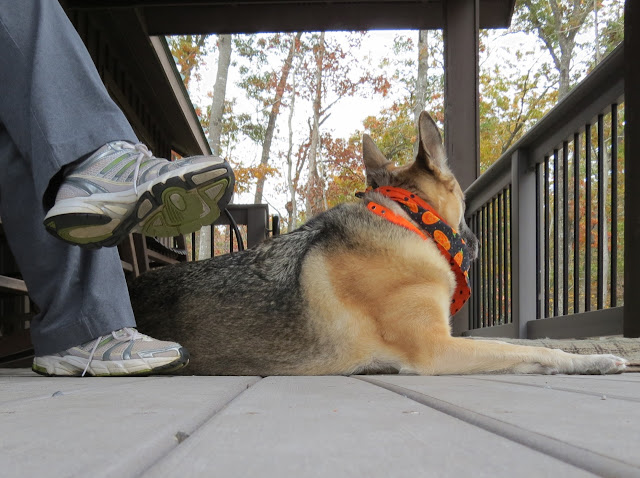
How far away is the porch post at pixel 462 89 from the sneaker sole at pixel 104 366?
4.31m

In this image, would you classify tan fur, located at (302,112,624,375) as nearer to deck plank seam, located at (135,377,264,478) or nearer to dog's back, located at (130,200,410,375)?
dog's back, located at (130,200,410,375)

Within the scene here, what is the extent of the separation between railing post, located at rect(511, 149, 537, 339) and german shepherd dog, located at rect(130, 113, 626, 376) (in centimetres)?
145

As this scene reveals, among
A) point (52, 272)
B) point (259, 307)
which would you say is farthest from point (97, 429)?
point (259, 307)

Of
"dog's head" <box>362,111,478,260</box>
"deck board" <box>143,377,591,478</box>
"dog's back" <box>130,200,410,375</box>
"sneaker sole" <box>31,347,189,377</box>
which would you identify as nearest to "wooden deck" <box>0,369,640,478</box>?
"deck board" <box>143,377,591,478</box>

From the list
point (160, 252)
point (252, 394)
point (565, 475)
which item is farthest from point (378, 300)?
point (160, 252)

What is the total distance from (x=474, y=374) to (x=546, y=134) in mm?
1960

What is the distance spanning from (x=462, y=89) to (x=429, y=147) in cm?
306

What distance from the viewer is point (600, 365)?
208 cm

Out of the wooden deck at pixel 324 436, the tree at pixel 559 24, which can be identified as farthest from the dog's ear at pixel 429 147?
the tree at pixel 559 24

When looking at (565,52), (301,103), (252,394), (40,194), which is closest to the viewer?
(252,394)

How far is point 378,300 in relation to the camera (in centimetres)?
245

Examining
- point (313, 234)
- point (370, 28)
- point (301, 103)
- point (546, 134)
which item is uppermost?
point (301, 103)

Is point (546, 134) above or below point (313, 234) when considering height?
above

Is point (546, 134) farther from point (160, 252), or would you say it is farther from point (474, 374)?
point (160, 252)
